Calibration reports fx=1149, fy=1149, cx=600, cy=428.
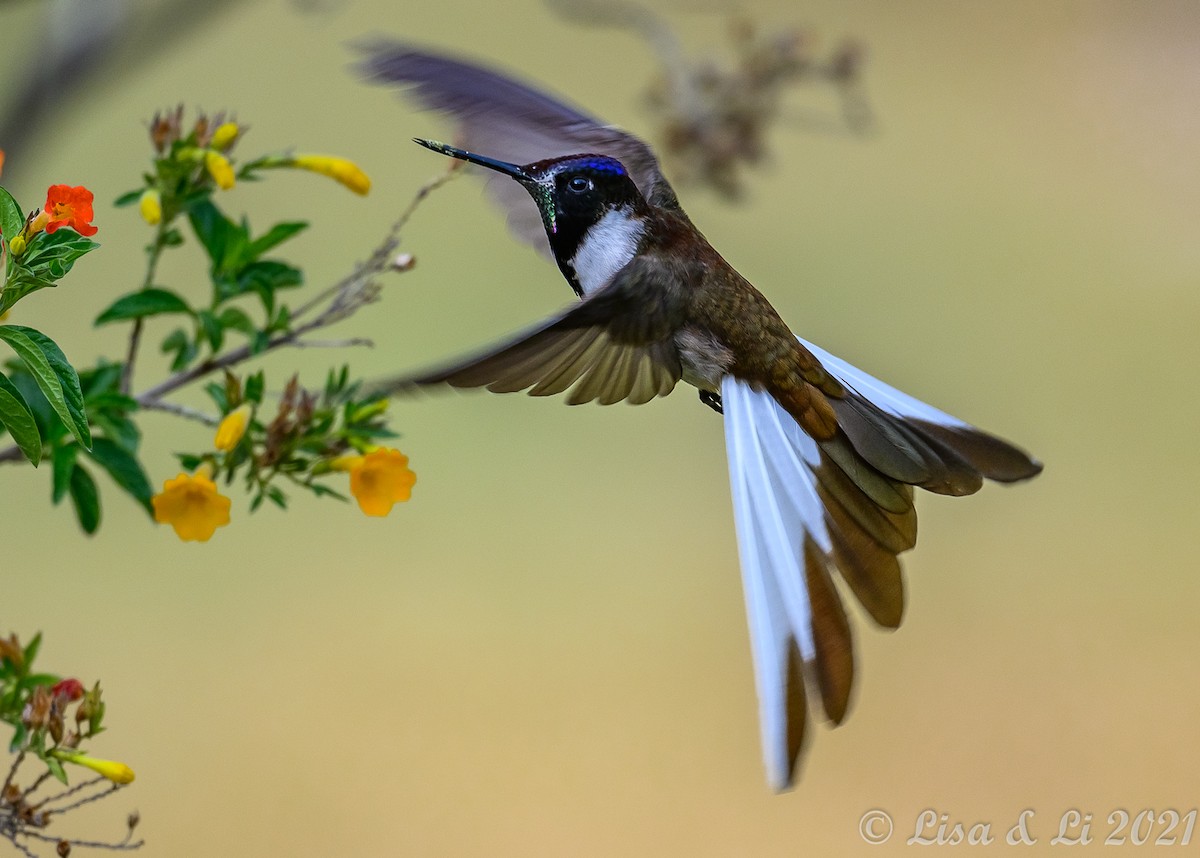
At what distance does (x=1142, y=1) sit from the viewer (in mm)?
8359

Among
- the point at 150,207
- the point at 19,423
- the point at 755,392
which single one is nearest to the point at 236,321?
the point at 150,207

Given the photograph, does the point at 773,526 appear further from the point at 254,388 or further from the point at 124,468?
the point at 124,468

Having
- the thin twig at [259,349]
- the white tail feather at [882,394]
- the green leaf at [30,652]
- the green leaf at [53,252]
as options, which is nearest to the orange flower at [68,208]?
the green leaf at [53,252]

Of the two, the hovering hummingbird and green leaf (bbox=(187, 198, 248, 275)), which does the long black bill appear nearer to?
the hovering hummingbird

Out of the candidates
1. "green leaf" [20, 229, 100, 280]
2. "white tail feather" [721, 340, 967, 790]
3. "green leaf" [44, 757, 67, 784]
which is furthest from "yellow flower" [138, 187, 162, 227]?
"white tail feather" [721, 340, 967, 790]

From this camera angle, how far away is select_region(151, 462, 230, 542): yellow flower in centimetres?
119

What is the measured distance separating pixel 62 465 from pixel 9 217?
37cm

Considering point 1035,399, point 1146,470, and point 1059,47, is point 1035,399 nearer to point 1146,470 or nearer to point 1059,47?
point 1146,470

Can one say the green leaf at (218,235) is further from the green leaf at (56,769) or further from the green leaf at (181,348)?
the green leaf at (56,769)

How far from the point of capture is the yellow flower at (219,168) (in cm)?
122

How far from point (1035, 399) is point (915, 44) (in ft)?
12.4

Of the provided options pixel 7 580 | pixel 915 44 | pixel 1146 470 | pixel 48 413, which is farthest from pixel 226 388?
pixel 915 44

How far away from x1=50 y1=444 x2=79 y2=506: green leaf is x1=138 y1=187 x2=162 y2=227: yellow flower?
0.83ft

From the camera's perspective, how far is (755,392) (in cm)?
135
